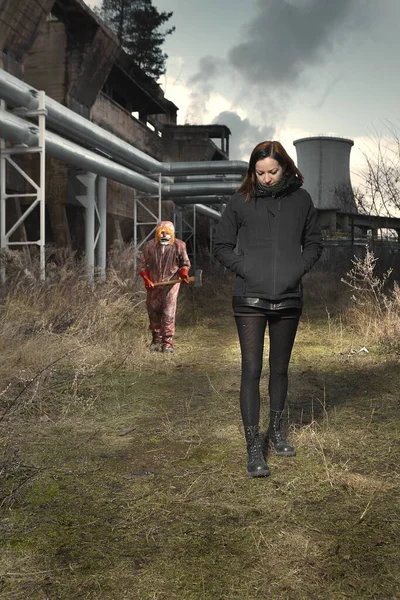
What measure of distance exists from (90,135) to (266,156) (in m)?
10.2

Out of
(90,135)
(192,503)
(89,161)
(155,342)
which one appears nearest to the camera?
(192,503)

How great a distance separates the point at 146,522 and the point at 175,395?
2728 millimetres

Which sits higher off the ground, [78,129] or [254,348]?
[78,129]

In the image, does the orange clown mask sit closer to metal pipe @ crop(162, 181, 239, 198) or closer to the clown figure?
the clown figure

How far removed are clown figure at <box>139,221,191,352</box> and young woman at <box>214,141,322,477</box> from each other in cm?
433

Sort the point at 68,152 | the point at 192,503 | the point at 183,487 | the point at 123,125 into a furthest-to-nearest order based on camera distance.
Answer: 1. the point at 123,125
2. the point at 68,152
3. the point at 183,487
4. the point at 192,503

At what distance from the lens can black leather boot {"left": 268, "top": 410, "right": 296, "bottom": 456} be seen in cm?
364

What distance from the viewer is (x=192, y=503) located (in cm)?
→ 296

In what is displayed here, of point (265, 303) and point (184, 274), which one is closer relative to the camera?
point (265, 303)

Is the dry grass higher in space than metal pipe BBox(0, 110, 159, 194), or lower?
lower

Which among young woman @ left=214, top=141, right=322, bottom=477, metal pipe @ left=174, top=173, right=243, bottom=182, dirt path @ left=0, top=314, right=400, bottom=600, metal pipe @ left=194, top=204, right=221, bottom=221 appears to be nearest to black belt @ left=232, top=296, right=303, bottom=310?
young woman @ left=214, top=141, right=322, bottom=477

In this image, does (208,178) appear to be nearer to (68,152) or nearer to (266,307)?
(68,152)

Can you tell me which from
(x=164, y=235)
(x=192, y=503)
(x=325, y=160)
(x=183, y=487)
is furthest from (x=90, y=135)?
(x=325, y=160)

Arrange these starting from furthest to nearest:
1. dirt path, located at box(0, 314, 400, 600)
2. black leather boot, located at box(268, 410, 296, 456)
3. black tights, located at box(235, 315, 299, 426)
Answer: black leather boot, located at box(268, 410, 296, 456), black tights, located at box(235, 315, 299, 426), dirt path, located at box(0, 314, 400, 600)
